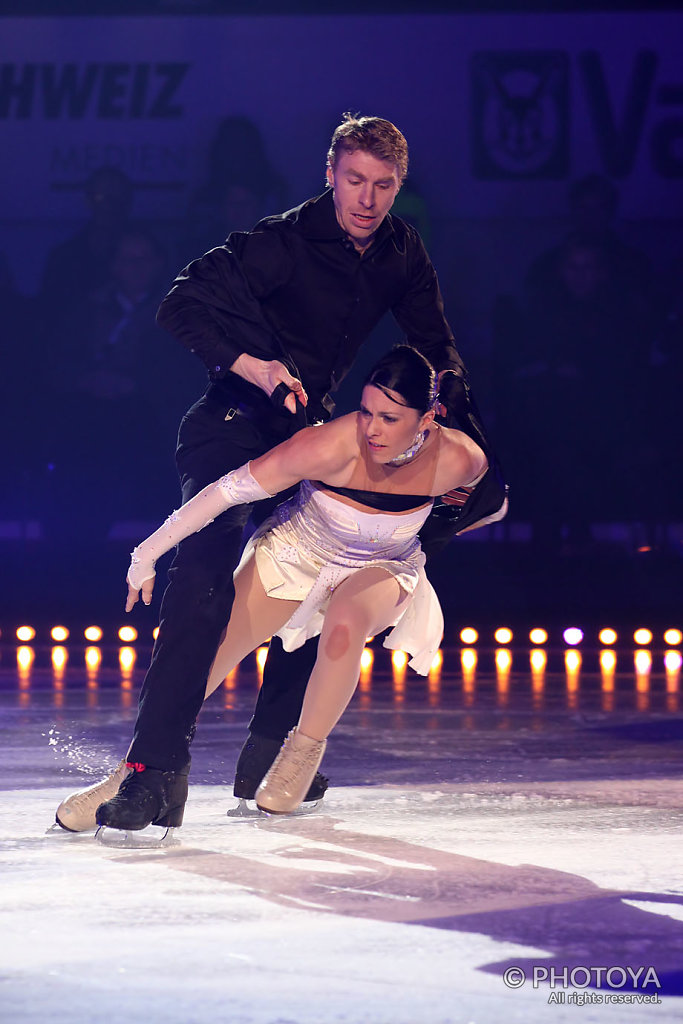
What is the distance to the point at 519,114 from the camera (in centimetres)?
727

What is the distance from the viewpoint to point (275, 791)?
2.88 metres

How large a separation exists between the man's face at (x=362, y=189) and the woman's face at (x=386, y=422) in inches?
15.9

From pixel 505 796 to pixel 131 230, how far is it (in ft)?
15.5

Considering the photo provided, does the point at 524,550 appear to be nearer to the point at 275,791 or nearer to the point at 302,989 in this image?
the point at 275,791

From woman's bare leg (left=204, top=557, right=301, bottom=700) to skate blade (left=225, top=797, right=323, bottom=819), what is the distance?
0.87 ft

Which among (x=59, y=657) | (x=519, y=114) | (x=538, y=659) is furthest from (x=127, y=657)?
(x=519, y=114)

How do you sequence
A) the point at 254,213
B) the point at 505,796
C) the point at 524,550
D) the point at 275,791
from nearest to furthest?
the point at 275,791, the point at 505,796, the point at 524,550, the point at 254,213

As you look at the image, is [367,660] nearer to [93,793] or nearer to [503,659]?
[503,659]

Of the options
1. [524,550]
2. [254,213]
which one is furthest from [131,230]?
[524,550]

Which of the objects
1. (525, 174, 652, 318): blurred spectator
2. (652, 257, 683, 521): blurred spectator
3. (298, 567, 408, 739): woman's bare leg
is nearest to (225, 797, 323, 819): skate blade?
(298, 567, 408, 739): woman's bare leg

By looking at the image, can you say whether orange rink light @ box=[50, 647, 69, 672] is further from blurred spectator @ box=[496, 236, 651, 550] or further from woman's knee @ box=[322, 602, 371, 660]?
woman's knee @ box=[322, 602, 371, 660]

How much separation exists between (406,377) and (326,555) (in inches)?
18.6

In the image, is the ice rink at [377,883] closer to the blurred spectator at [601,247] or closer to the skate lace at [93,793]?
the skate lace at [93,793]

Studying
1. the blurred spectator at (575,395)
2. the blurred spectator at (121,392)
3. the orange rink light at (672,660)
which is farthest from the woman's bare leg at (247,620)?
the blurred spectator at (121,392)
